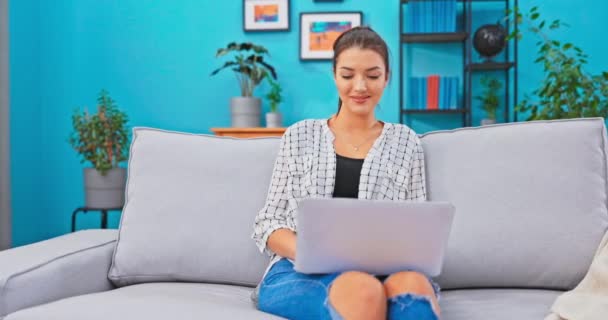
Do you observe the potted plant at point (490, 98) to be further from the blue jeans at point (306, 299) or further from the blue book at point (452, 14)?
the blue jeans at point (306, 299)

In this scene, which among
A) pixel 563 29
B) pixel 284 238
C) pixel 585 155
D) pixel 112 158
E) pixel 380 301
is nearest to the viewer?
pixel 380 301

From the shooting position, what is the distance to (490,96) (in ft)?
12.1

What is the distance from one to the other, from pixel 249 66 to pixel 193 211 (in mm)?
2283

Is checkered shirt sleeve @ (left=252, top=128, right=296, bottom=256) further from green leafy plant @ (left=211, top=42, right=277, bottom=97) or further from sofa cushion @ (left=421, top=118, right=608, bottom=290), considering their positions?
green leafy plant @ (left=211, top=42, right=277, bottom=97)

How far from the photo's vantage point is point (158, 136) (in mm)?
1660

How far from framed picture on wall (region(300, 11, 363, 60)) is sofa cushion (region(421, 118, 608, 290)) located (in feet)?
8.08

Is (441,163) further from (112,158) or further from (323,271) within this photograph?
(112,158)

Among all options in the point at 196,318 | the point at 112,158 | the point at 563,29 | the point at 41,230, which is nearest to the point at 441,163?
the point at 196,318

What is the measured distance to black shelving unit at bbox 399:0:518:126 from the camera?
143 inches

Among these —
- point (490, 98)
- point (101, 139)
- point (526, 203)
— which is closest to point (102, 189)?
point (101, 139)

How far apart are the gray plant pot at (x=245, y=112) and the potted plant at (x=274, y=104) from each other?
0.27 ft

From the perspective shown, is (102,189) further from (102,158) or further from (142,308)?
(142,308)

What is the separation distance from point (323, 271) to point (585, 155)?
0.78 m

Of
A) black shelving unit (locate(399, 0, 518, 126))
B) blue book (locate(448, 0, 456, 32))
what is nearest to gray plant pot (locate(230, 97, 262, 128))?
black shelving unit (locate(399, 0, 518, 126))
